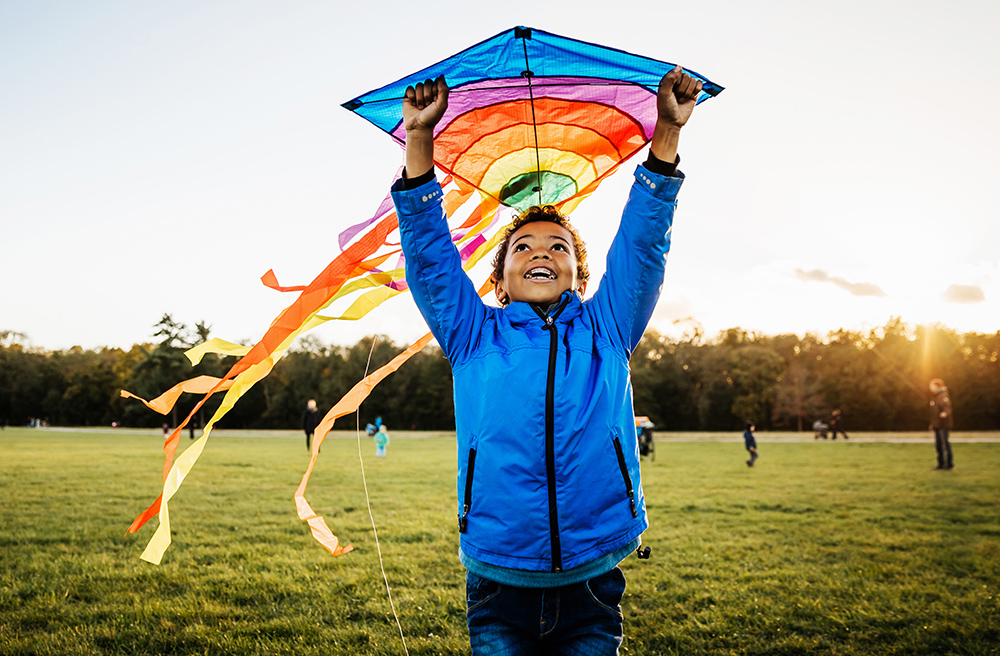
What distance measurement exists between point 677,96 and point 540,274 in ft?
2.49

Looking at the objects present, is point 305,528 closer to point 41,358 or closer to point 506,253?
point 506,253

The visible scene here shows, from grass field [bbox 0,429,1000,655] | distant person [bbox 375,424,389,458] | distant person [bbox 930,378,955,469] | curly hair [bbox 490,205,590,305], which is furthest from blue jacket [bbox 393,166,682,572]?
distant person [bbox 375,424,389,458]

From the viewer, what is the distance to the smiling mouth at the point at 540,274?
220cm

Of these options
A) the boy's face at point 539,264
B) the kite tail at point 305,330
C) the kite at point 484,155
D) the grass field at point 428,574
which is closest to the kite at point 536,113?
the kite at point 484,155

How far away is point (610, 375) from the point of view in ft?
6.72

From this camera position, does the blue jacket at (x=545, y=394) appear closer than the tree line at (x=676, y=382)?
Yes

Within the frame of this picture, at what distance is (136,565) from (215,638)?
7.47ft

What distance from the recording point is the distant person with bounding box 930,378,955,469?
1270 cm

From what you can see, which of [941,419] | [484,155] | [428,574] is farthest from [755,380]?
[484,155]

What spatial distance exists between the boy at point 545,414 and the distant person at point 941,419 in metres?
13.2

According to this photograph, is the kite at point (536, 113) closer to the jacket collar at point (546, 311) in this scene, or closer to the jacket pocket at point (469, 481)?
the jacket collar at point (546, 311)

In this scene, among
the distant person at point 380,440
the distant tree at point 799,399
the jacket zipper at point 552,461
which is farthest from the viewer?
the distant tree at point 799,399

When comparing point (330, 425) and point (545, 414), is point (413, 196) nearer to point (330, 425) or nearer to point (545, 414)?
point (545, 414)

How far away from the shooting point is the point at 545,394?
1.94 m
